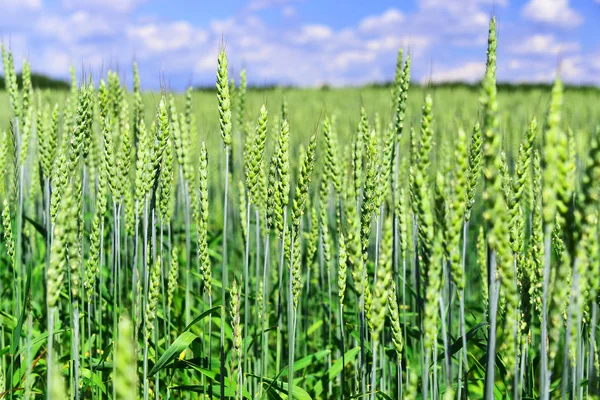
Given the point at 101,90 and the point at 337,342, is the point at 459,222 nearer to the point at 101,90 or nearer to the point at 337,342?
the point at 101,90

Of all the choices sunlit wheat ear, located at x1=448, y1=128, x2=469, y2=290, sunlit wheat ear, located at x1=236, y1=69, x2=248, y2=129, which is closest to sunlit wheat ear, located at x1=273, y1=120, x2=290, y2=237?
sunlit wheat ear, located at x1=448, y1=128, x2=469, y2=290

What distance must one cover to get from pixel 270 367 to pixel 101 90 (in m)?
1.49

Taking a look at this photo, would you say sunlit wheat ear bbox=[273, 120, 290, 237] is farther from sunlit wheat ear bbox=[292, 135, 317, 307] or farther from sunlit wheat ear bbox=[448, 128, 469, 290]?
sunlit wheat ear bbox=[448, 128, 469, 290]

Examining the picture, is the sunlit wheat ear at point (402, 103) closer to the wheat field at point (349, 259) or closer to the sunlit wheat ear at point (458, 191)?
the wheat field at point (349, 259)

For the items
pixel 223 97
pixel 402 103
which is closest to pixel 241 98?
pixel 402 103

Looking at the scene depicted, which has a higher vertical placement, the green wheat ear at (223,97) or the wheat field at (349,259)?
the green wheat ear at (223,97)

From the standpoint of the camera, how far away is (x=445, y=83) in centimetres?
2594

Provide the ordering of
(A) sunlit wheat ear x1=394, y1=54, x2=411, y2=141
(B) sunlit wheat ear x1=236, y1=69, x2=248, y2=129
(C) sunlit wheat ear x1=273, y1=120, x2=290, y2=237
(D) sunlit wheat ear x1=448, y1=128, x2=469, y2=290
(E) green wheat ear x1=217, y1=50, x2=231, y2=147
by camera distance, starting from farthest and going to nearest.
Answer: (B) sunlit wheat ear x1=236, y1=69, x2=248, y2=129 < (A) sunlit wheat ear x1=394, y1=54, x2=411, y2=141 < (E) green wheat ear x1=217, y1=50, x2=231, y2=147 < (C) sunlit wheat ear x1=273, y1=120, x2=290, y2=237 < (D) sunlit wheat ear x1=448, y1=128, x2=469, y2=290

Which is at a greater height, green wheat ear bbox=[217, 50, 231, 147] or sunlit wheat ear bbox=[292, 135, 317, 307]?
green wheat ear bbox=[217, 50, 231, 147]

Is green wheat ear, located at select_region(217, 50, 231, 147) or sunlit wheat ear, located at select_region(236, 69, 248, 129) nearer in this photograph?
green wheat ear, located at select_region(217, 50, 231, 147)

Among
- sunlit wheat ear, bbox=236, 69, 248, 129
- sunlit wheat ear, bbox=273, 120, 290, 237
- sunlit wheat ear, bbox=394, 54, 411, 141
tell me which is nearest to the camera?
sunlit wheat ear, bbox=273, 120, 290, 237

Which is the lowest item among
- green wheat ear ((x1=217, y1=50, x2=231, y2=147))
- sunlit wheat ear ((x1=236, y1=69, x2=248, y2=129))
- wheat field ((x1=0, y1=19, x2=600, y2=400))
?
wheat field ((x1=0, y1=19, x2=600, y2=400))

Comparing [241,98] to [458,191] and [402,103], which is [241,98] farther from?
[458,191]

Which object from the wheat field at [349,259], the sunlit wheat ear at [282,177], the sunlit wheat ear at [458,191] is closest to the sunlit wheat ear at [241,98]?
the wheat field at [349,259]
